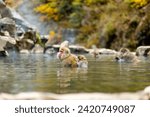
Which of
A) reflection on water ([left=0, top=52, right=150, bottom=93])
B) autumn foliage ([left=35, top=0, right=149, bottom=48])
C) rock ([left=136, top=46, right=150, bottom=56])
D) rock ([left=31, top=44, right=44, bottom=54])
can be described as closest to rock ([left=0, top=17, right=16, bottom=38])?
rock ([left=31, top=44, right=44, bottom=54])

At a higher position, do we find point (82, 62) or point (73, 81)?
point (82, 62)

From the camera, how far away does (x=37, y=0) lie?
59656mm

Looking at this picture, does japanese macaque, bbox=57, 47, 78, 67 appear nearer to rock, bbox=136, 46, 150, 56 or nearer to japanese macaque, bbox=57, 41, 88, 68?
japanese macaque, bbox=57, 41, 88, 68

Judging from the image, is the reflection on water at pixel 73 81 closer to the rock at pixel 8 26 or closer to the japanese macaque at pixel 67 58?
the japanese macaque at pixel 67 58

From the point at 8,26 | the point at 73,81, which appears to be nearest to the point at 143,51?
the point at 8,26

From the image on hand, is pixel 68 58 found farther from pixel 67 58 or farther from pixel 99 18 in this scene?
pixel 99 18

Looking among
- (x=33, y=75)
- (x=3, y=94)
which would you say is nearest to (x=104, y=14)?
(x=33, y=75)

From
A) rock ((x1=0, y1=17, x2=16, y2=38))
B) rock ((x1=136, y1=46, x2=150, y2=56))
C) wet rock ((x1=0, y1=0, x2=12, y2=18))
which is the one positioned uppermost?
wet rock ((x1=0, y1=0, x2=12, y2=18))

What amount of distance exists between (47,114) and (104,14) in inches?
1528

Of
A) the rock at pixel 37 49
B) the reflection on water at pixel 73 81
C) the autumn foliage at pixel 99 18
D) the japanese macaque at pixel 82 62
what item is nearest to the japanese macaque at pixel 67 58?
the japanese macaque at pixel 82 62

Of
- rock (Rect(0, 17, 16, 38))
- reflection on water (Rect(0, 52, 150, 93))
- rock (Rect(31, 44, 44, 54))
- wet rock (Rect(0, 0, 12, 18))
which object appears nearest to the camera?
reflection on water (Rect(0, 52, 150, 93))

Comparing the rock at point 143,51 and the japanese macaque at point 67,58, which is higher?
the japanese macaque at point 67,58

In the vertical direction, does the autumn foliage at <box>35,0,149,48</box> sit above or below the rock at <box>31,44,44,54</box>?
above

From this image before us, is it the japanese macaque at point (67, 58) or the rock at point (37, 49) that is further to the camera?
the rock at point (37, 49)
